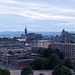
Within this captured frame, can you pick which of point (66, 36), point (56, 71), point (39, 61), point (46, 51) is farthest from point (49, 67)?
point (66, 36)

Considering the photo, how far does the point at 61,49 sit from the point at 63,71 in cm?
1656

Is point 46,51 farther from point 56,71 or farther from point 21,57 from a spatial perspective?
point 56,71

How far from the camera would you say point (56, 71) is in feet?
54.6

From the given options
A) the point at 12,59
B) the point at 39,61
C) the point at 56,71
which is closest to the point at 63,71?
the point at 56,71

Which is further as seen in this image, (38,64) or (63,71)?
(38,64)

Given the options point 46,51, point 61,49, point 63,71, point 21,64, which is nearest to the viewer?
point 63,71

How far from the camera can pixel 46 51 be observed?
95.5 feet

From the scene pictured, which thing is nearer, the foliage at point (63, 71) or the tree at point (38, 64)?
the foliage at point (63, 71)

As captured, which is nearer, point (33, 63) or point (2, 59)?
point (33, 63)

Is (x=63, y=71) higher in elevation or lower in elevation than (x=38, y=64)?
higher

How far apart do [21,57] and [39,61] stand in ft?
20.6

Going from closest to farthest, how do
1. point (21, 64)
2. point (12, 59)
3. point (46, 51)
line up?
1. point (21, 64)
2. point (12, 59)
3. point (46, 51)

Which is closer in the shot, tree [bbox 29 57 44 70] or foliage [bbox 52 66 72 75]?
foliage [bbox 52 66 72 75]

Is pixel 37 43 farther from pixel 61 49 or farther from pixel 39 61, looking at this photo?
pixel 39 61
